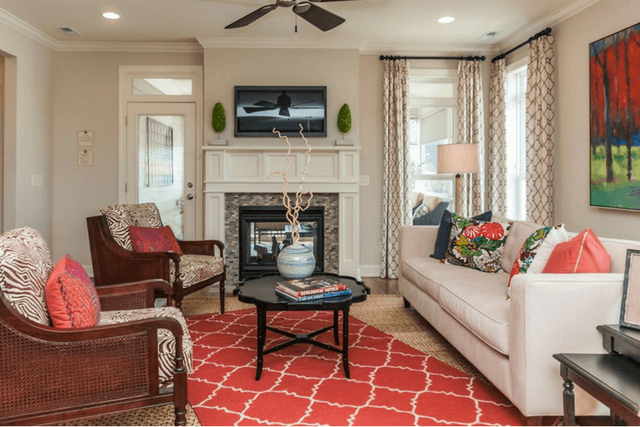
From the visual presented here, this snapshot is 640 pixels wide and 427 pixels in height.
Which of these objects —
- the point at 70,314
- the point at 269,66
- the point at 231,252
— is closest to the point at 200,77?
the point at 269,66

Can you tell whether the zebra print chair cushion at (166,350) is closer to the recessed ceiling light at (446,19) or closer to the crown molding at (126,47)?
the recessed ceiling light at (446,19)

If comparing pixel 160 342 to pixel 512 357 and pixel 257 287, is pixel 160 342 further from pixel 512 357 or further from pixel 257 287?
pixel 512 357

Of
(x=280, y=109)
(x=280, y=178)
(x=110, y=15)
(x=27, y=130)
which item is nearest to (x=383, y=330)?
(x=280, y=178)

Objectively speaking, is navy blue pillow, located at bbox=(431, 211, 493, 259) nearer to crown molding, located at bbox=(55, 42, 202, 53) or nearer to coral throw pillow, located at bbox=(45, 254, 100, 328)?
coral throw pillow, located at bbox=(45, 254, 100, 328)

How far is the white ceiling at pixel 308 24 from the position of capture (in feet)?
13.4

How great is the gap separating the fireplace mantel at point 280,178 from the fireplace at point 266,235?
0.67 feet

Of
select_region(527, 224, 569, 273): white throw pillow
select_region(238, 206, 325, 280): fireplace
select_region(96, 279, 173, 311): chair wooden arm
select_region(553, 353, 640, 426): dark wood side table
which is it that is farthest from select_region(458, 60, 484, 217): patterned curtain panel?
select_region(96, 279, 173, 311): chair wooden arm

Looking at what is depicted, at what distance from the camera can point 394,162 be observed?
5371mm

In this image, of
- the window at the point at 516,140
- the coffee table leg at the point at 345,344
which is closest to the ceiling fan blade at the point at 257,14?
the coffee table leg at the point at 345,344

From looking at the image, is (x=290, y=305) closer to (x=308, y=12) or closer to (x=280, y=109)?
(x=308, y=12)

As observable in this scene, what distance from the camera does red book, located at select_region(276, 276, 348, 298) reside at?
258cm

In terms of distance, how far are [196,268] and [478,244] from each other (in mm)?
2131

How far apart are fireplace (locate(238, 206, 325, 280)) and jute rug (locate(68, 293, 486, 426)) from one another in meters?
0.68

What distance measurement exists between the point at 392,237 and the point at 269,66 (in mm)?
2317
